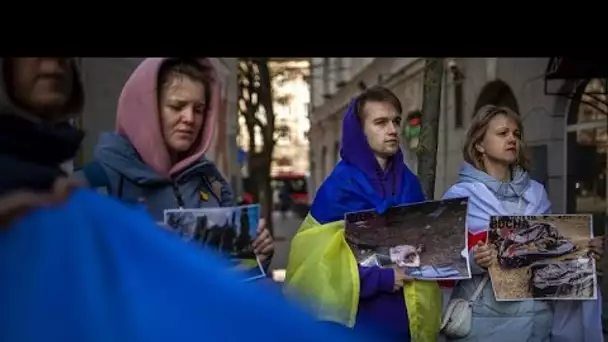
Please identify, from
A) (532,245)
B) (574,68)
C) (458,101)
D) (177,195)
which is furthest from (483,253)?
(458,101)

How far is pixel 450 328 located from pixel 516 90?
260 centimetres

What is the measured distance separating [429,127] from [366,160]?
59 centimetres

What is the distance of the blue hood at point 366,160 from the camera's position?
240cm

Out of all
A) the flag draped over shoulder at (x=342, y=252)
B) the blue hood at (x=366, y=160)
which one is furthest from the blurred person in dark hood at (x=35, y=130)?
the blue hood at (x=366, y=160)

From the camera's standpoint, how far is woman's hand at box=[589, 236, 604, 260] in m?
2.44

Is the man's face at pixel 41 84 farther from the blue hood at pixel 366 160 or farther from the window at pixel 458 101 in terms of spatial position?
the window at pixel 458 101

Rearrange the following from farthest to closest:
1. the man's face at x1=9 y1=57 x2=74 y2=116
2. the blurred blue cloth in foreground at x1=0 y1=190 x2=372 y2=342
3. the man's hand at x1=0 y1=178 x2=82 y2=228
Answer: the man's face at x1=9 y1=57 x2=74 y2=116
the man's hand at x1=0 y1=178 x2=82 y2=228
the blurred blue cloth in foreground at x1=0 y1=190 x2=372 y2=342

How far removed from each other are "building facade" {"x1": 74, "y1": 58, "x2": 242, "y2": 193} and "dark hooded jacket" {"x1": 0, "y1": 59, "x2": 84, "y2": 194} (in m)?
0.07

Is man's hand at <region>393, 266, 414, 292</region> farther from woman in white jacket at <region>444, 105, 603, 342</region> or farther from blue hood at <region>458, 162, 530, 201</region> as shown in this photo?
blue hood at <region>458, 162, 530, 201</region>

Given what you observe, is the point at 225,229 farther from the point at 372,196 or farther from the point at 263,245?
the point at 372,196

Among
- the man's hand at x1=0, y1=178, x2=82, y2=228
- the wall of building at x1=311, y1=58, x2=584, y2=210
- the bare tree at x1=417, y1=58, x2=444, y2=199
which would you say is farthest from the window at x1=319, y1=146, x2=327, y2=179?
the man's hand at x1=0, y1=178, x2=82, y2=228
